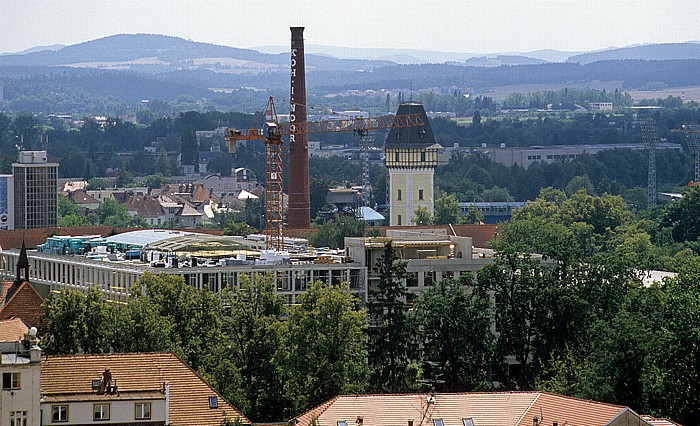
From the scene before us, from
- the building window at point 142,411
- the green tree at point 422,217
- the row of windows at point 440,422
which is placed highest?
the building window at point 142,411

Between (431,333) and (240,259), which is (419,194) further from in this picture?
(431,333)

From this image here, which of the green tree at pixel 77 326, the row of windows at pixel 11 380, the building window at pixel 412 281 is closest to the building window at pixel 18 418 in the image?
the row of windows at pixel 11 380

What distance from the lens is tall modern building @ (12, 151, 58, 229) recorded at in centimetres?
16162

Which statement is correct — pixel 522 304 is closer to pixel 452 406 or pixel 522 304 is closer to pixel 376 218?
pixel 452 406

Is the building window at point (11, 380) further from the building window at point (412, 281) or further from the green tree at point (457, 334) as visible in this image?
the building window at point (412, 281)

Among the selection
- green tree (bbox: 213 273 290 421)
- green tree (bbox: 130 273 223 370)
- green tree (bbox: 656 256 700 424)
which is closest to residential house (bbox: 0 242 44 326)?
green tree (bbox: 130 273 223 370)

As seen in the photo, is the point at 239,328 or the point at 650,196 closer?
the point at 239,328

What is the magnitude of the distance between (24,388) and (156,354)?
886cm

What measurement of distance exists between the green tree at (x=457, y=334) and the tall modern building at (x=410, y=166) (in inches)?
2086

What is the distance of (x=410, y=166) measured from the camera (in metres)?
130

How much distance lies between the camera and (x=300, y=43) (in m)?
132

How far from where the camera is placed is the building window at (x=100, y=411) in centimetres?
5238

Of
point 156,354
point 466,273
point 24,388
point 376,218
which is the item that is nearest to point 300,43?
point 376,218

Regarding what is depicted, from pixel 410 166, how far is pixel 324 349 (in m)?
61.6
